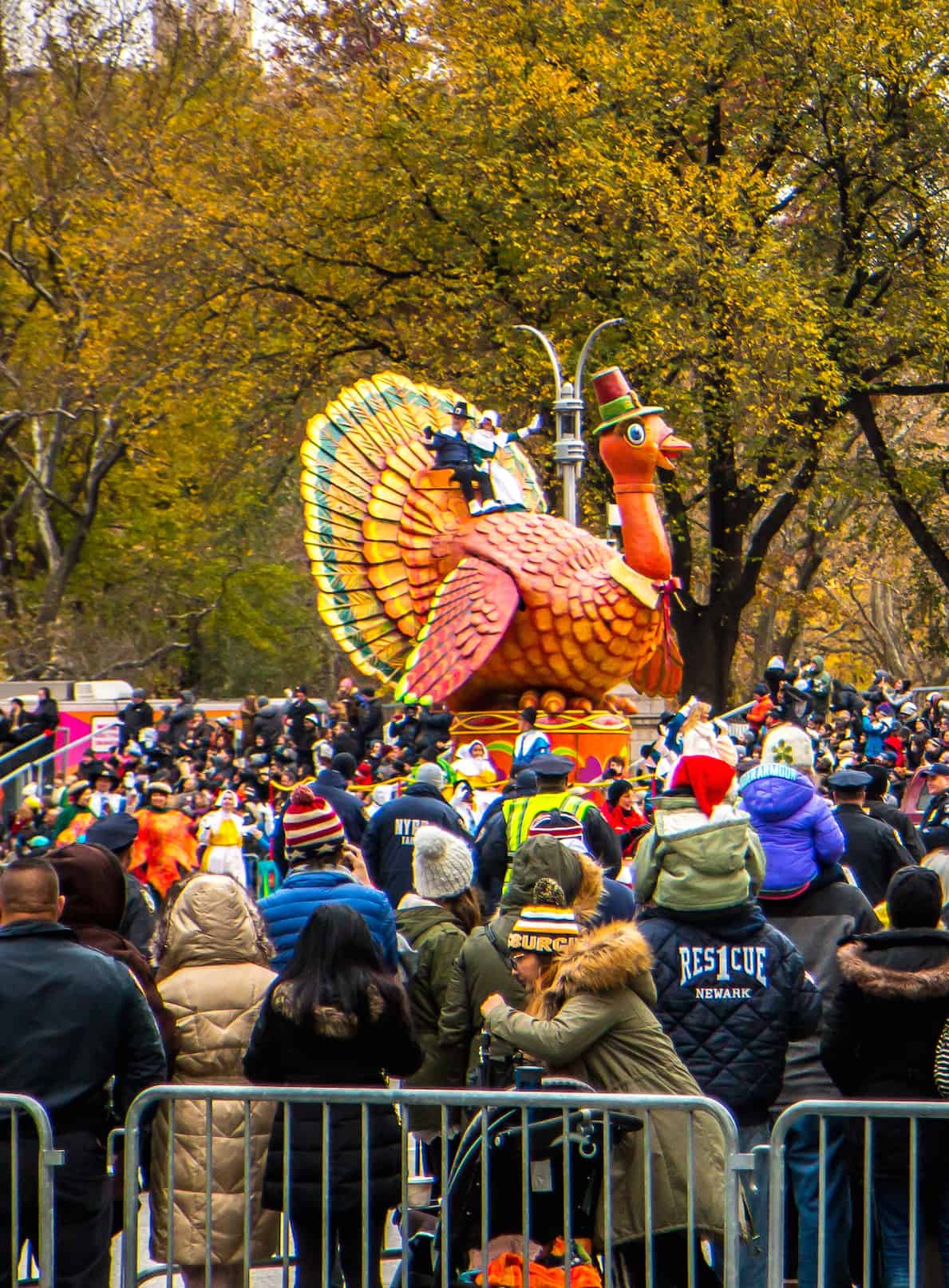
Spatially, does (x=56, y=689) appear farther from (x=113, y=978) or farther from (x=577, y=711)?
(x=113, y=978)

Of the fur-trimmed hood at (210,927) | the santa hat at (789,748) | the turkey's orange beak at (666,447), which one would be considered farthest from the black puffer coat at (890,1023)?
the turkey's orange beak at (666,447)

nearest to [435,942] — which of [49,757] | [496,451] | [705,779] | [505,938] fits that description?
[505,938]

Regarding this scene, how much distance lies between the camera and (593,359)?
2895 centimetres

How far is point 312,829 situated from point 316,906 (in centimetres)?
30

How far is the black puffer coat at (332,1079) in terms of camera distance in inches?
214

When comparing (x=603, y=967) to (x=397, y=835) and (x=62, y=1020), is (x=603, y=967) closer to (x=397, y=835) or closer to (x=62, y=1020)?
(x=62, y=1020)

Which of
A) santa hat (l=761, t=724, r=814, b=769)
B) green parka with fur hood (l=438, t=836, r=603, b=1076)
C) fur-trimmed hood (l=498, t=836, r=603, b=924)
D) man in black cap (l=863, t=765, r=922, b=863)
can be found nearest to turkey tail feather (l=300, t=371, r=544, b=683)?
man in black cap (l=863, t=765, r=922, b=863)

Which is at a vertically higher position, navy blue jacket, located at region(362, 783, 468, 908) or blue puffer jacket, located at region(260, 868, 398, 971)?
blue puffer jacket, located at region(260, 868, 398, 971)

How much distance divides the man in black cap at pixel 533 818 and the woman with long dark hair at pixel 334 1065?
125 inches

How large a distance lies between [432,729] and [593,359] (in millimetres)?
12622

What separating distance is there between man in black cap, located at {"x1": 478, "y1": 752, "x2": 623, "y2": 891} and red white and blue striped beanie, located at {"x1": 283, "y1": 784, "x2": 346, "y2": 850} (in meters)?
2.39

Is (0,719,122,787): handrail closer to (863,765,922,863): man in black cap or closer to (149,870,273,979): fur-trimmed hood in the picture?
(863,765,922,863): man in black cap

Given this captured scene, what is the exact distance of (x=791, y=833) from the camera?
258 inches

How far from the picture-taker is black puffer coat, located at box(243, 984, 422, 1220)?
5430 mm
